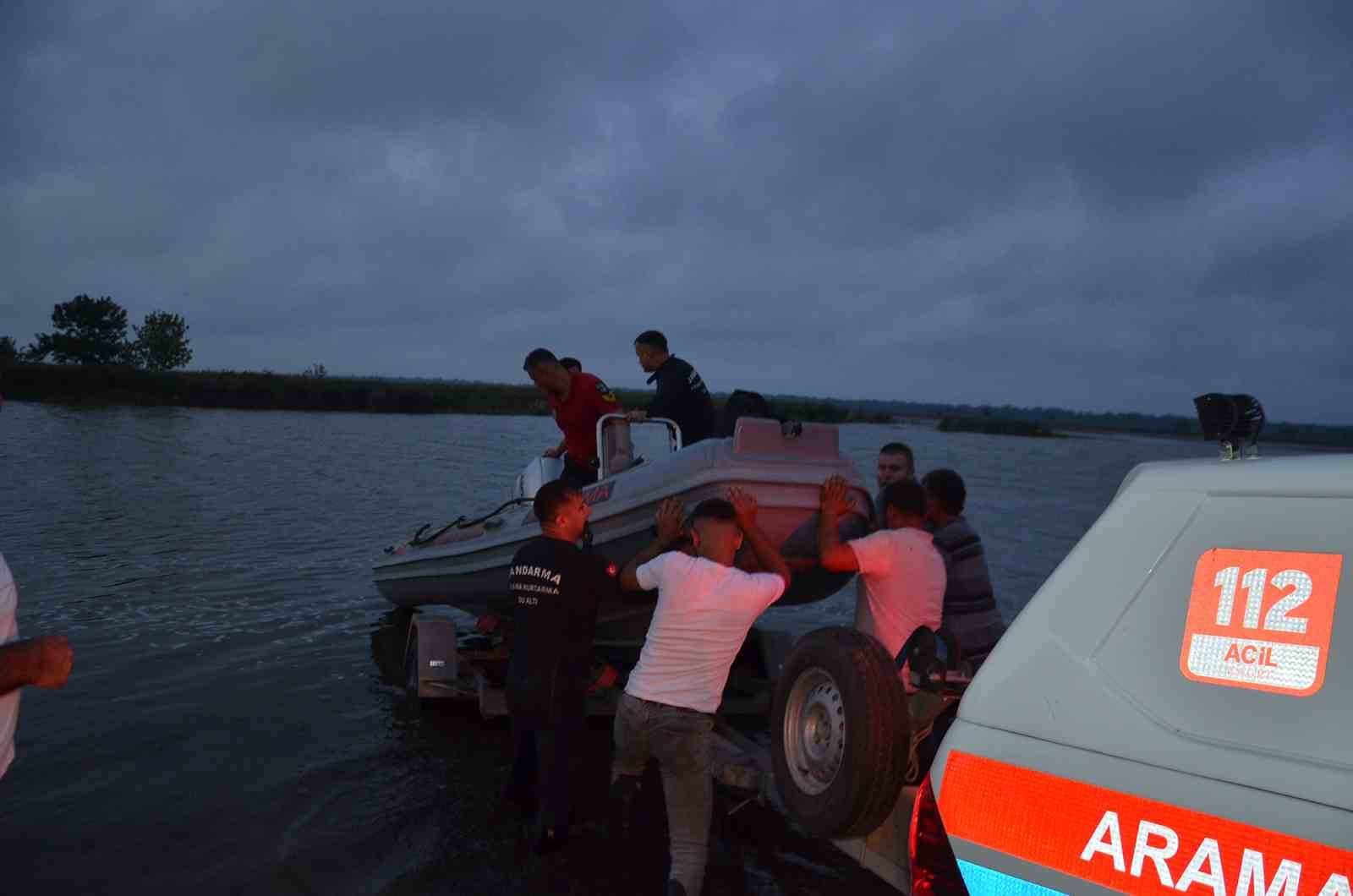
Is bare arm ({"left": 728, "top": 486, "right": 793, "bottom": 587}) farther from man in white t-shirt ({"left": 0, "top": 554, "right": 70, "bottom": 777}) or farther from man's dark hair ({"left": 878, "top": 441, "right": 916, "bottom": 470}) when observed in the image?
man in white t-shirt ({"left": 0, "top": 554, "right": 70, "bottom": 777})

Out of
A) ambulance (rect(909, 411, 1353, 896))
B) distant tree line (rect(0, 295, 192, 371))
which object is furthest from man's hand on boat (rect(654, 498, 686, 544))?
distant tree line (rect(0, 295, 192, 371))

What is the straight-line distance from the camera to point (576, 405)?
21.4ft

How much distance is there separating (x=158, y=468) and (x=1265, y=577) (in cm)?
2201

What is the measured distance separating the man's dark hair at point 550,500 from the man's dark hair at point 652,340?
5.92 ft

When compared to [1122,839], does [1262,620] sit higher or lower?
higher

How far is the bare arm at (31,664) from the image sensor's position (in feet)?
7.06

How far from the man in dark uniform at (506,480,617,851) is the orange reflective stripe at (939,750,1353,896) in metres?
2.40

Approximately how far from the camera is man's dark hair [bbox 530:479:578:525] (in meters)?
4.24

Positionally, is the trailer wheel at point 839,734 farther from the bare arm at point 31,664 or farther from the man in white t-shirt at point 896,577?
the bare arm at point 31,664

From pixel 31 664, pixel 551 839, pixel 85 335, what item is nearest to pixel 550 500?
pixel 551 839

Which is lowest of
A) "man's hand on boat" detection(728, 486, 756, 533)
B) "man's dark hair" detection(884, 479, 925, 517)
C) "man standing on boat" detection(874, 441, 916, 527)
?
"man's hand on boat" detection(728, 486, 756, 533)

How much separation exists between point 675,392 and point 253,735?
319 centimetres

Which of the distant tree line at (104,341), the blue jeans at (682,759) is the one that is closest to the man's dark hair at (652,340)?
the blue jeans at (682,759)

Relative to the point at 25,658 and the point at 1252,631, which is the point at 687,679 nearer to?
the point at 25,658
